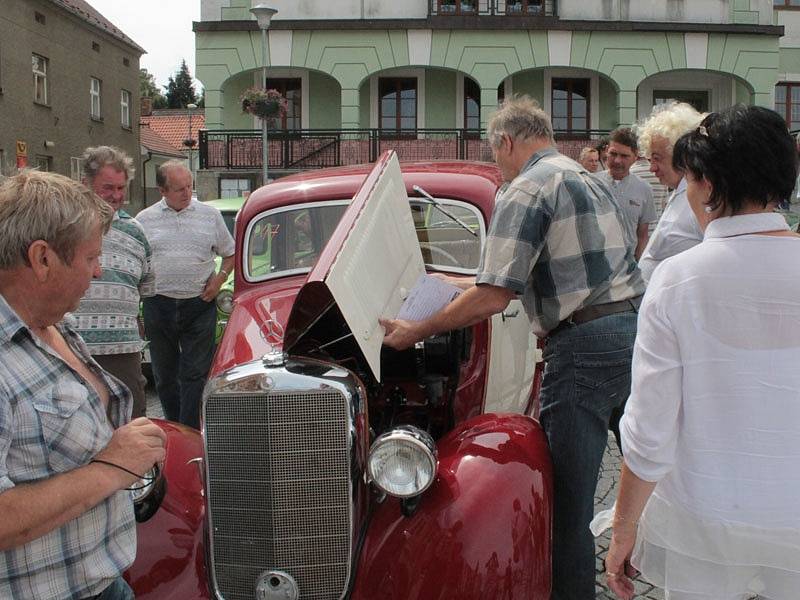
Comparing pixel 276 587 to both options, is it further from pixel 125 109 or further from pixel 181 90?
pixel 181 90

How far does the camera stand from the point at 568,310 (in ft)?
9.58

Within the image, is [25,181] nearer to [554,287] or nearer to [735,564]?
[735,564]

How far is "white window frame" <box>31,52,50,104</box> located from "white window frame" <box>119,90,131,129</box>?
17.4ft

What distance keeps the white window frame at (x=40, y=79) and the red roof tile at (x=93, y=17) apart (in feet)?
5.82

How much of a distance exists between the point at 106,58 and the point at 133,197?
515cm

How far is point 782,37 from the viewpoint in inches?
885

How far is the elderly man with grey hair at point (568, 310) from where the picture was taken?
2.85 meters

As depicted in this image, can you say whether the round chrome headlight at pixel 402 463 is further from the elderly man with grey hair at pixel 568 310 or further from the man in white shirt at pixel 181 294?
the man in white shirt at pixel 181 294

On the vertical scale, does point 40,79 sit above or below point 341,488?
above

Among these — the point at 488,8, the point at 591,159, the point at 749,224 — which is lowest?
the point at 749,224

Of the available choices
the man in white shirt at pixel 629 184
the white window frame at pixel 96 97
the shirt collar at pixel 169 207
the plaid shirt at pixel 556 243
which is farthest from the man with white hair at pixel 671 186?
the white window frame at pixel 96 97

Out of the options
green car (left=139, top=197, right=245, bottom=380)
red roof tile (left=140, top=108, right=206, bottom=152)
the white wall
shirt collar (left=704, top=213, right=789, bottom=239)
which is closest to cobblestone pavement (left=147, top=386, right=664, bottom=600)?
shirt collar (left=704, top=213, right=789, bottom=239)

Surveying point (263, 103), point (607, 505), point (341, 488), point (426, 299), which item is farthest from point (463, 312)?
point (263, 103)

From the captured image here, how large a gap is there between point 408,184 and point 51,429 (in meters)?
A: 2.89
